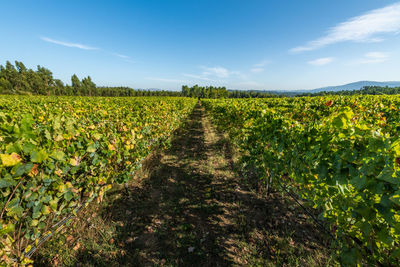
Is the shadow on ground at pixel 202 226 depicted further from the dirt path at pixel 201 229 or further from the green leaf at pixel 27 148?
the green leaf at pixel 27 148

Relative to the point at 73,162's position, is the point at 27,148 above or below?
above

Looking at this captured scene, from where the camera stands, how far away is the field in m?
1.61

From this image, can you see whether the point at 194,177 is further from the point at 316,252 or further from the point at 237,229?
the point at 316,252

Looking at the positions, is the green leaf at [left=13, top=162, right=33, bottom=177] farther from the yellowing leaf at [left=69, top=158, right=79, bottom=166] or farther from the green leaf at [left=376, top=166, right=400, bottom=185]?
the green leaf at [left=376, top=166, right=400, bottom=185]

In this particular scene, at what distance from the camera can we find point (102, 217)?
3844mm

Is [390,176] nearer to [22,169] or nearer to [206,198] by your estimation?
[22,169]

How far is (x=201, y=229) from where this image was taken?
11.8 ft

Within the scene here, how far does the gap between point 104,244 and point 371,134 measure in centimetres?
471

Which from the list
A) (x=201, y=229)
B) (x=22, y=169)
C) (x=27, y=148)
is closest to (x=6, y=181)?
(x=22, y=169)

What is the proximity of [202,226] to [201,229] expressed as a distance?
9 centimetres

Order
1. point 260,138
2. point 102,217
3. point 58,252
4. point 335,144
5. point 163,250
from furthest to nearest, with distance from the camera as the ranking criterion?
1. point 260,138
2. point 102,217
3. point 163,250
4. point 58,252
5. point 335,144

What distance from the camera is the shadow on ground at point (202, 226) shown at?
2977mm

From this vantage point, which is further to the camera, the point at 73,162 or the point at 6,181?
the point at 73,162

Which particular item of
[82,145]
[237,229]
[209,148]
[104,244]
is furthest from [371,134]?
[209,148]
